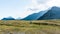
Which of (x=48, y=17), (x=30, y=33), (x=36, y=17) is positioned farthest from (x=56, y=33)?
(x=48, y=17)

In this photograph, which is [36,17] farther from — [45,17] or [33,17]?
[45,17]

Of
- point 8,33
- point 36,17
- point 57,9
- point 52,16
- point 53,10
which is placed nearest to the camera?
point 8,33

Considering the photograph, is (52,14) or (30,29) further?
(52,14)

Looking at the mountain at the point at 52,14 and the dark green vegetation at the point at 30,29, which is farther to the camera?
the mountain at the point at 52,14

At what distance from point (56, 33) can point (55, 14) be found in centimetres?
7826

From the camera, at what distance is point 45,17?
11394 cm

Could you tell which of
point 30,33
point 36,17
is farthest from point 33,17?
point 30,33

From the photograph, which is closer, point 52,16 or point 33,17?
point 33,17

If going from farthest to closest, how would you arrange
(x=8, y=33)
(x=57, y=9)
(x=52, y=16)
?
(x=52, y=16), (x=57, y=9), (x=8, y=33)

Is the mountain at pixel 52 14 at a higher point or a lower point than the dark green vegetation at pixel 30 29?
higher

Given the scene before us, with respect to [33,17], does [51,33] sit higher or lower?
lower

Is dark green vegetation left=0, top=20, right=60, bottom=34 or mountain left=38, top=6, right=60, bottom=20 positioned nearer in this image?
dark green vegetation left=0, top=20, right=60, bottom=34

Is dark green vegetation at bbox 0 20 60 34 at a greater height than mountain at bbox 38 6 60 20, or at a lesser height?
lesser

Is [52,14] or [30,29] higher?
[52,14]
